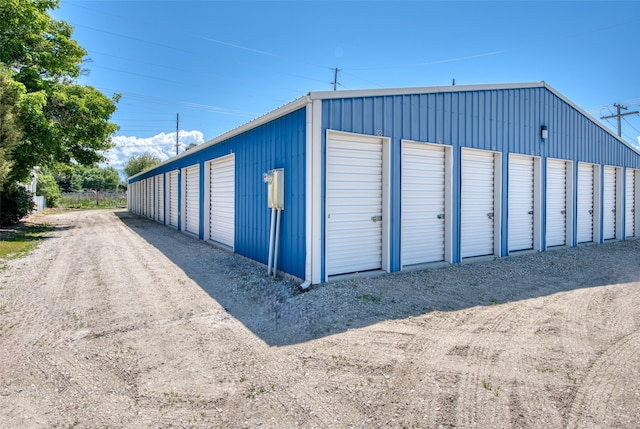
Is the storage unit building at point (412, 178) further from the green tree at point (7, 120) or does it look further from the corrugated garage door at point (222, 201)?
the green tree at point (7, 120)

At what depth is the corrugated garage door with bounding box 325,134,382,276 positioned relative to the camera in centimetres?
574

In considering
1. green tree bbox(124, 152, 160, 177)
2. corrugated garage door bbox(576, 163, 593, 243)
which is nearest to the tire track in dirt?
corrugated garage door bbox(576, 163, 593, 243)

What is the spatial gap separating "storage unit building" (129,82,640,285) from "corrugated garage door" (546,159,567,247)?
0.11 ft

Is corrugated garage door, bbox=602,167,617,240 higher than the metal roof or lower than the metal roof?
lower

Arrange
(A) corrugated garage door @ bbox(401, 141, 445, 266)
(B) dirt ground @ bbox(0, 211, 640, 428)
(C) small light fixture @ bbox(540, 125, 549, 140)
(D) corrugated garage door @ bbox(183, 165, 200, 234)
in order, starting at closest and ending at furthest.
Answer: (B) dirt ground @ bbox(0, 211, 640, 428) → (A) corrugated garage door @ bbox(401, 141, 445, 266) → (C) small light fixture @ bbox(540, 125, 549, 140) → (D) corrugated garage door @ bbox(183, 165, 200, 234)

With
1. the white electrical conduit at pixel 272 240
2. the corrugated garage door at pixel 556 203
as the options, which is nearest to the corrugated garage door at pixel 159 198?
the white electrical conduit at pixel 272 240

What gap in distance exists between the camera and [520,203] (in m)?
8.74

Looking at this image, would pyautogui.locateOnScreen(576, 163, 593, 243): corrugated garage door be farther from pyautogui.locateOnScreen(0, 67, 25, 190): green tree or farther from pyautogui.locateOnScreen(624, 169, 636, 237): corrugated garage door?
pyautogui.locateOnScreen(0, 67, 25, 190): green tree

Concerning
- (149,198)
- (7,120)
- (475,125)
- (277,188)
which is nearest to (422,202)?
(475,125)

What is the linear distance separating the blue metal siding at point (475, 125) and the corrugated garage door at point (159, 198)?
13.9 meters

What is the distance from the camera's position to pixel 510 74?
1047 cm

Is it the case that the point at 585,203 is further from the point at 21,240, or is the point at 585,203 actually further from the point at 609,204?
the point at 21,240

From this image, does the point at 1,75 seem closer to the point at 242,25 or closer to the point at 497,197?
the point at 242,25

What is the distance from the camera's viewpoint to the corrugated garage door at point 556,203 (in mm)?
9425
